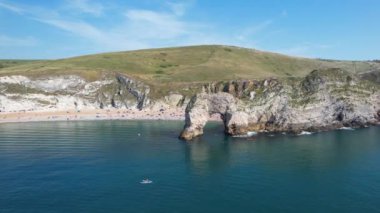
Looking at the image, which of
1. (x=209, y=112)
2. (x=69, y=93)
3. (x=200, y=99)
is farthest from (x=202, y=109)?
(x=69, y=93)

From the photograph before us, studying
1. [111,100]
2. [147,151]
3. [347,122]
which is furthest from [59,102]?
[347,122]

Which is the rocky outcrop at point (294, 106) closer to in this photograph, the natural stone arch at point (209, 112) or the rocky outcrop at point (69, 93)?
the natural stone arch at point (209, 112)

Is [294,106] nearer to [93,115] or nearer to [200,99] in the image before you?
[200,99]

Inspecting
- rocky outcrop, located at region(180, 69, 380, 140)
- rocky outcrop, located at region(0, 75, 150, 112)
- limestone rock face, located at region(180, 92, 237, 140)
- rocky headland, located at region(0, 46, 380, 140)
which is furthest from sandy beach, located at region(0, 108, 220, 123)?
limestone rock face, located at region(180, 92, 237, 140)

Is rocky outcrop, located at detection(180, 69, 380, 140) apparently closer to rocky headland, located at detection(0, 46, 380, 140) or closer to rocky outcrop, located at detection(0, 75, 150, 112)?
rocky headland, located at detection(0, 46, 380, 140)

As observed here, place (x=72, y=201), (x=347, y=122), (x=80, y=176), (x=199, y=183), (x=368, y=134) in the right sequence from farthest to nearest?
(x=347, y=122) → (x=368, y=134) → (x=80, y=176) → (x=199, y=183) → (x=72, y=201)

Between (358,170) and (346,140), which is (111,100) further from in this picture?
(358,170)
